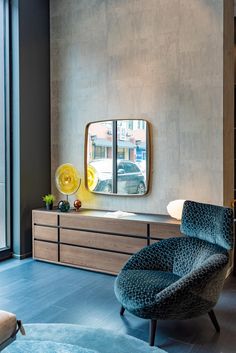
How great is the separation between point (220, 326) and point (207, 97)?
92.0 inches

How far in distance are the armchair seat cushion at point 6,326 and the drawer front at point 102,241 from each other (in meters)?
1.97

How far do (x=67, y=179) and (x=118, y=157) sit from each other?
2.42ft

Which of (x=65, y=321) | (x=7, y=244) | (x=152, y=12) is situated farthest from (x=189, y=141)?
(x=7, y=244)

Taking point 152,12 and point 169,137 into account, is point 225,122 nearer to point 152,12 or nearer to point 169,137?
point 169,137

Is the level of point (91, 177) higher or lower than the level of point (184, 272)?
higher

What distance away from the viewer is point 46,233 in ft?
14.2

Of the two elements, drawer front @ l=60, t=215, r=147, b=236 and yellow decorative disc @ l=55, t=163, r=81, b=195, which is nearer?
drawer front @ l=60, t=215, r=147, b=236

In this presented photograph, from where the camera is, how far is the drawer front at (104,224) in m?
3.70

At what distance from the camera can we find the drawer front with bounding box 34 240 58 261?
14.0 feet

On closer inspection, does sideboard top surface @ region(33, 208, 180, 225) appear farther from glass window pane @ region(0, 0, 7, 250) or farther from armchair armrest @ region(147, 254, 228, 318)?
armchair armrest @ region(147, 254, 228, 318)

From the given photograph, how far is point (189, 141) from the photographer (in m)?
3.92

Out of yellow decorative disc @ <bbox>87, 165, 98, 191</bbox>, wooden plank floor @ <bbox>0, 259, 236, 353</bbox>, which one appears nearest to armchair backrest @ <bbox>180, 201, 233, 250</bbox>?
wooden plank floor @ <bbox>0, 259, 236, 353</bbox>

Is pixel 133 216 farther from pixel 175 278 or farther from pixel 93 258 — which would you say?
pixel 175 278

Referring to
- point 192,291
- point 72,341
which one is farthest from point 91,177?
point 192,291
